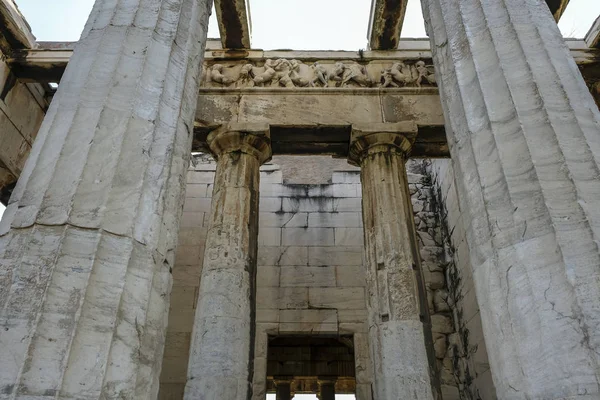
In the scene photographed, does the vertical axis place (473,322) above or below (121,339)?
above

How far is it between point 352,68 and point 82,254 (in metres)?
7.10

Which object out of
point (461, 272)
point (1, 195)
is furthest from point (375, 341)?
point (1, 195)

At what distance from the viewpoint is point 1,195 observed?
30.5 feet

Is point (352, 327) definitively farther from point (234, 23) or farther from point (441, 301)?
point (234, 23)

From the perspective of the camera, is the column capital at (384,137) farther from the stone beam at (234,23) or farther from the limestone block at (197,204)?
the limestone block at (197,204)

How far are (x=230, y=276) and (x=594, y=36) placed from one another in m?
7.83

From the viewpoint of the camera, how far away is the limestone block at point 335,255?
9.98 meters

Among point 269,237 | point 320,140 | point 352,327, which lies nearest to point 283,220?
point 269,237

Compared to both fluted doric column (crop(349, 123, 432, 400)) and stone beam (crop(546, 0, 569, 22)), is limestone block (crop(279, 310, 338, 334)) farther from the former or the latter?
stone beam (crop(546, 0, 569, 22))

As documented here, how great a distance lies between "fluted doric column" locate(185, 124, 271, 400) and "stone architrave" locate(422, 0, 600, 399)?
12.2ft

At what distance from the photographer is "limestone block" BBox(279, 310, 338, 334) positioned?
920cm

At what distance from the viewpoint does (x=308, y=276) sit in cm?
980

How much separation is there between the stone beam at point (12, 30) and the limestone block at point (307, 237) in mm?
6209

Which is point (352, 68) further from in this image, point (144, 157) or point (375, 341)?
point (144, 157)
